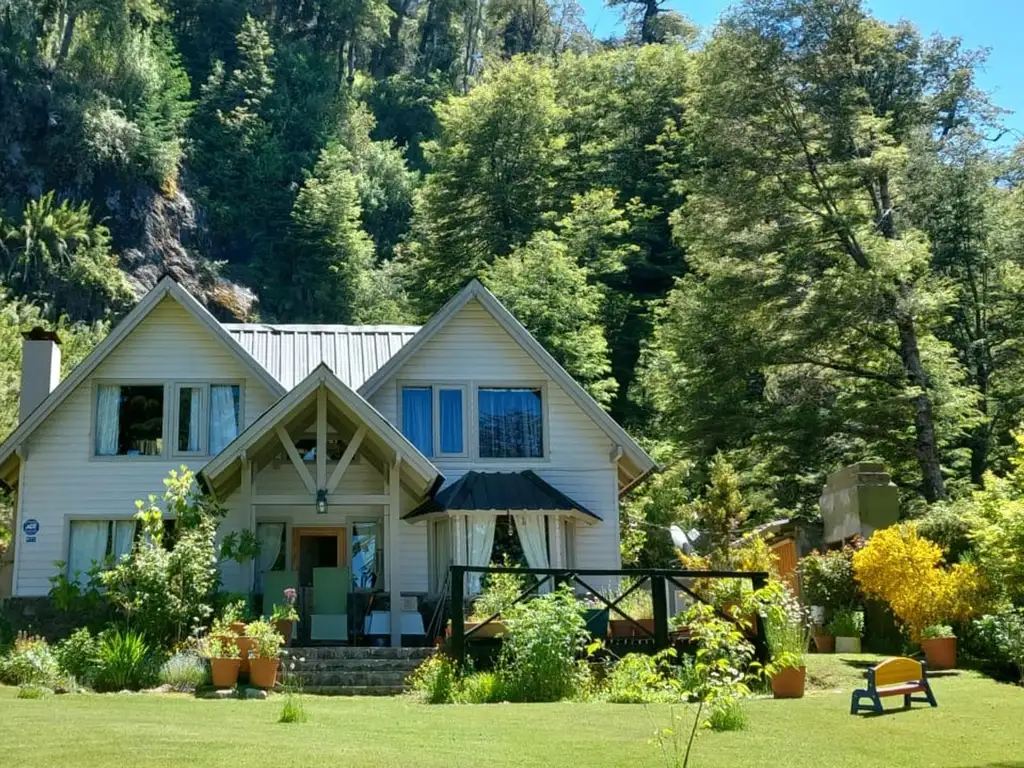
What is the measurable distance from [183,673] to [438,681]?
3396 mm

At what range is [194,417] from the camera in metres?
21.0

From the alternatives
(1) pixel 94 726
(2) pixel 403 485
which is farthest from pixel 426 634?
(1) pixel 94 726

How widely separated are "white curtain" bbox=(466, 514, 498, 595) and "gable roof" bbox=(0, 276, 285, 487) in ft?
14.7

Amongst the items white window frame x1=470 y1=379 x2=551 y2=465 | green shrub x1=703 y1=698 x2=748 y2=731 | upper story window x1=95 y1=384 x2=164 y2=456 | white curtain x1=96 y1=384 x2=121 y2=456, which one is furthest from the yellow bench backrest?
white curtain x1=96 y1=384 x2=121 y2=456

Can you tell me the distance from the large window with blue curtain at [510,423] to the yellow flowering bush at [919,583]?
7392 millimetres

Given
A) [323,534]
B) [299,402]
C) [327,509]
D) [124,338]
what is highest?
[124,338]

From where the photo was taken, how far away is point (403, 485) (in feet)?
67.9

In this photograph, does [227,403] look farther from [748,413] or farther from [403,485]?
[748,413]

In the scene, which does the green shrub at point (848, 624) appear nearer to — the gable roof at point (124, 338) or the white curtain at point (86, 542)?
the gable roof at point (124, 338)

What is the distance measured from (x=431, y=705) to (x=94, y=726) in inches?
151

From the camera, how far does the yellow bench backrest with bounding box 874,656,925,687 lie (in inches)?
428

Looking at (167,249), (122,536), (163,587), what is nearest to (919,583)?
(163,587)

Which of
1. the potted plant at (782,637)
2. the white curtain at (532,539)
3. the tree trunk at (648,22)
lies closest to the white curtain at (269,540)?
the white curtain at (532,539)

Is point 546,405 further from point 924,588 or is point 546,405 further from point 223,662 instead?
point 223,662
